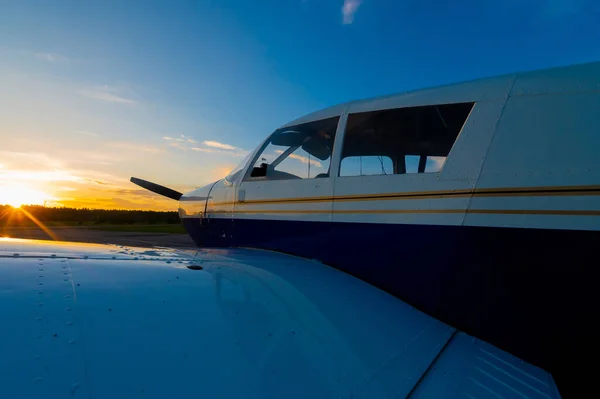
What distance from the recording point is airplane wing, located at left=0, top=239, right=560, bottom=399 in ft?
3.66

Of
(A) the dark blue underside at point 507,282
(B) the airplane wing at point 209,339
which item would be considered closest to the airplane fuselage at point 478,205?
(A) the dark blue underside at point 507,282

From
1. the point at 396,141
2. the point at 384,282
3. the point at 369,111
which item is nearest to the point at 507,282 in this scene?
the point at 384,282

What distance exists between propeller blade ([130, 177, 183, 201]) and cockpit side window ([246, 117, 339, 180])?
3.08m

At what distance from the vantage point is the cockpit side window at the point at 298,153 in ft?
11.7

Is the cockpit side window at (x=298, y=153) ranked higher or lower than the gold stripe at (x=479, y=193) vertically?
higher

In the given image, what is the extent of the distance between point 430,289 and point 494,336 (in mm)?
466

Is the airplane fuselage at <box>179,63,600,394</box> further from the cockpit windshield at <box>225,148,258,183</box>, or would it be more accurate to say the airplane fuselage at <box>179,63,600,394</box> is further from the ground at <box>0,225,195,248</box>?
the ground at <box>0,225,195,248</box>

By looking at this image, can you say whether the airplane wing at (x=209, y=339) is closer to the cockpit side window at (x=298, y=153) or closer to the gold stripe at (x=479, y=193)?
the gold stripe at (x=479, y=193)

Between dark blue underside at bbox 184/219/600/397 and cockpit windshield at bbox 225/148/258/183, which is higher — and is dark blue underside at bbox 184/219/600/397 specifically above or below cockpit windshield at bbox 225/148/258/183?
below

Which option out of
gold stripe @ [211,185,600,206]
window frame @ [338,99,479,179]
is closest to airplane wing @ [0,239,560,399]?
gold stripe @ [211,185,600,206]

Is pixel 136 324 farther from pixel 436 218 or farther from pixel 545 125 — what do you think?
pixel 545 125

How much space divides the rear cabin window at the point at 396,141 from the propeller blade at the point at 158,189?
4408 mm

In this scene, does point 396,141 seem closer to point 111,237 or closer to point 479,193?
point 479,193

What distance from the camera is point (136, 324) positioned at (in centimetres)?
139
